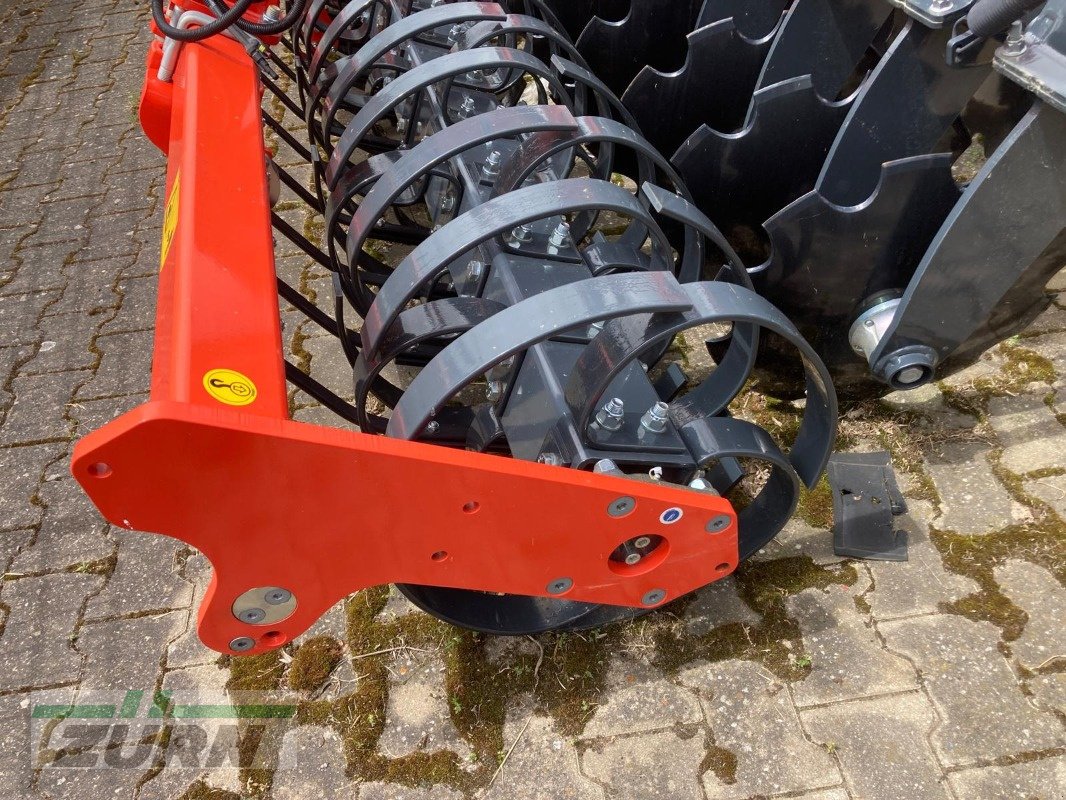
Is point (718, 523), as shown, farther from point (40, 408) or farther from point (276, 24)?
point (40, 408)

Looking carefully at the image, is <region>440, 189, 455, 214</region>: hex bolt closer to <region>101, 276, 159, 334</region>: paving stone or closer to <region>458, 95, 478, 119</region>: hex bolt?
<region>458, 95, 478, 119</region>: hex bolt

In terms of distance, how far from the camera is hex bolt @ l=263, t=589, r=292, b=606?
1.27 m

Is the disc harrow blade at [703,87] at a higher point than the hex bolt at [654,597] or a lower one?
higher

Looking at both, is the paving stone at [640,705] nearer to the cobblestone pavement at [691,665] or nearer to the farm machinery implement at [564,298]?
the cobblestone pavement at [691,665]

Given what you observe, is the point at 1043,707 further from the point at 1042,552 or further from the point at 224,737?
the point at 224,737

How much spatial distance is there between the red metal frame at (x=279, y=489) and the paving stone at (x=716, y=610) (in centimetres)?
22

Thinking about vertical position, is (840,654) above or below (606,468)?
below

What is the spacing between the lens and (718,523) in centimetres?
146

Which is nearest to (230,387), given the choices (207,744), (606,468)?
(606,468)

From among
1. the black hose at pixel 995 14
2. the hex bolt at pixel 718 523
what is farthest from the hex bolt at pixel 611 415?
the black hose at pixel 995 14

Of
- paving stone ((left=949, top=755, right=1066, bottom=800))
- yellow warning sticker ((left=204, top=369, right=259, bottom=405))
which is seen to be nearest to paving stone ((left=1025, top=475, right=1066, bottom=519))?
paving stone ((left=949, top=755, right=1066, bottom=800))

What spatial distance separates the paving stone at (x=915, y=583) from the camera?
5.78ft

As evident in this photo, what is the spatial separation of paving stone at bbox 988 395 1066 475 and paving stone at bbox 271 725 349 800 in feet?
5.49

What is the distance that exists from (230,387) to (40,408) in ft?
5.65
